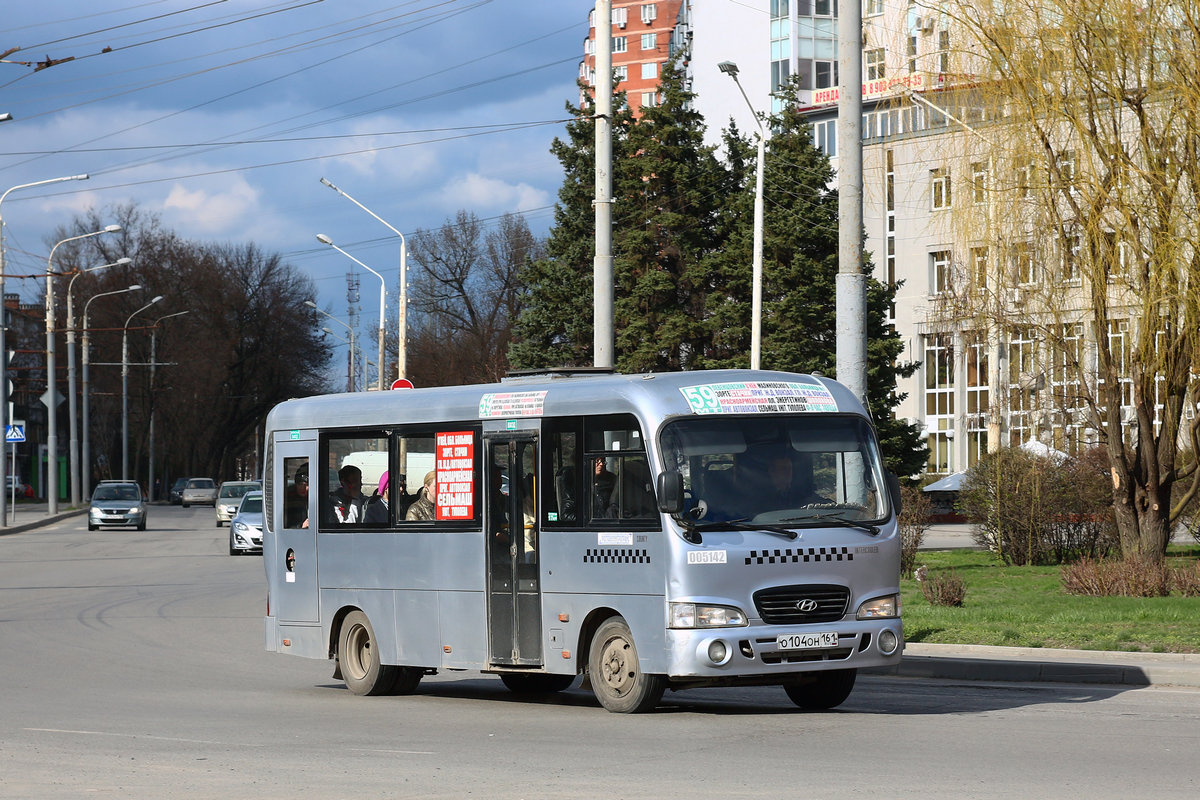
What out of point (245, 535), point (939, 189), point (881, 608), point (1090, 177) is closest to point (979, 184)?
point (939, 189)

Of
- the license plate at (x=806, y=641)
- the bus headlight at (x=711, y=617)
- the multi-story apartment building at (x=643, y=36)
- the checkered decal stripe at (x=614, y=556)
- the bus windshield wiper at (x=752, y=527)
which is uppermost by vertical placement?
the multi-story apartment building at (x=643, y=36)

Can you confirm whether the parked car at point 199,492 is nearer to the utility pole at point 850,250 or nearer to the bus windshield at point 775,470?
the utility pole at point 850,250

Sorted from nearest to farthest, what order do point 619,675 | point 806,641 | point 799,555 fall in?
point 806,641 < point 799,555 < point 619,675

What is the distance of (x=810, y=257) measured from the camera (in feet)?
161

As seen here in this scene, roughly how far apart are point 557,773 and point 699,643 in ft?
8.47

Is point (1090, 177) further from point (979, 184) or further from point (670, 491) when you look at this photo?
point (670, 491)

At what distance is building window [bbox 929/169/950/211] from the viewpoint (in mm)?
21734

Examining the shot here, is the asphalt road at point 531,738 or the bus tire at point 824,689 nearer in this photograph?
the asphalt road at point 531,738

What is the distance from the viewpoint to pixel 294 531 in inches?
647

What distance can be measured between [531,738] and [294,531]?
220 inches

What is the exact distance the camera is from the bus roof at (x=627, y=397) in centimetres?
1299

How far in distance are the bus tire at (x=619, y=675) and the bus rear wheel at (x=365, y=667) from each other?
2824 millimetres

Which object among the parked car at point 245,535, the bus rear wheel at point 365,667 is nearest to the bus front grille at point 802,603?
the bus rear wheel at point 365,667

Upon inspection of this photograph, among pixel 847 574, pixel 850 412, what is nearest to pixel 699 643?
pixel 847 574
